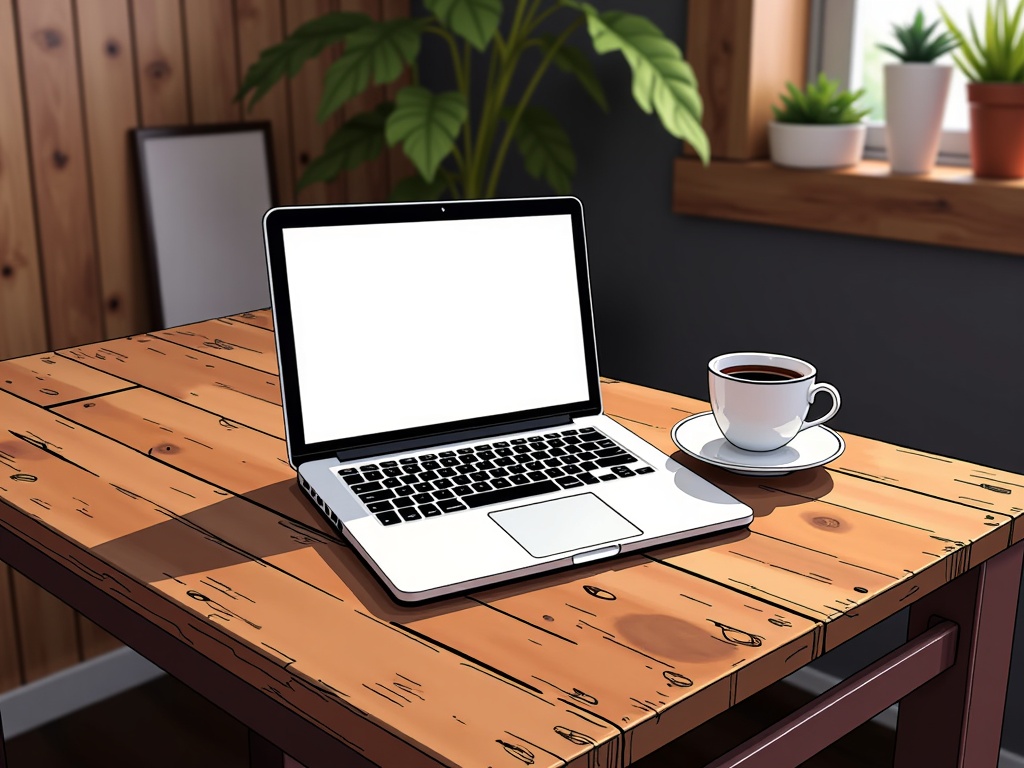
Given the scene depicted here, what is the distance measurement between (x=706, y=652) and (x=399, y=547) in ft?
0.79

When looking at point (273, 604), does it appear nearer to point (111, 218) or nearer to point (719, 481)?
point (719, 481)

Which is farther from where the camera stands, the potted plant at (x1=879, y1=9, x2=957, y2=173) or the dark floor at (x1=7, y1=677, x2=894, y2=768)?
the dark floor at (x1=7, y1=677, x2=894, y2=768)

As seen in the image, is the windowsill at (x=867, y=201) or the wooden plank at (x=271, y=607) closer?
the wooden plank at (x=271, y=607)

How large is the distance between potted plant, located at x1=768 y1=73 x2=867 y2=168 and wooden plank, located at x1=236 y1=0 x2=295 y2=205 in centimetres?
104

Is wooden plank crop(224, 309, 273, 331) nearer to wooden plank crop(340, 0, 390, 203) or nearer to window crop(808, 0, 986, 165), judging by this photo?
wooden plank crop(340, 0, 390, 203)

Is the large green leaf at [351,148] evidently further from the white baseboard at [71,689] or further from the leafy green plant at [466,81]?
the white baseboard at [71,689]

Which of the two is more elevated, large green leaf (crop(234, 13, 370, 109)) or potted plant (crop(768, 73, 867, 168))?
large green leaf (crop(234, 13, 370, 109))

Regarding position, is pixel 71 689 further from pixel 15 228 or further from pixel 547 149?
pixel 547 149

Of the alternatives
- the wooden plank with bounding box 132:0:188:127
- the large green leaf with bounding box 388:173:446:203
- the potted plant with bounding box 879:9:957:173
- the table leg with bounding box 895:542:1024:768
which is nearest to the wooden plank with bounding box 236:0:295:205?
the wooden plank with bounding box 132:0:188:127

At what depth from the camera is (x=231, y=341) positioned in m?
1.46

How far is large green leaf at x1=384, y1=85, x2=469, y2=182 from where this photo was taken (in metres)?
1.82

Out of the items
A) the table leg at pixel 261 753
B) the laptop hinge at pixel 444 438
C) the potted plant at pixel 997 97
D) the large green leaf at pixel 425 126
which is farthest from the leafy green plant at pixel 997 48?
the table leg at pixel 261 753

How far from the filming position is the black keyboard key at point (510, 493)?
2.96ft

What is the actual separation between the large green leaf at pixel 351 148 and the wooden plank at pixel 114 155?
0.34 metres
